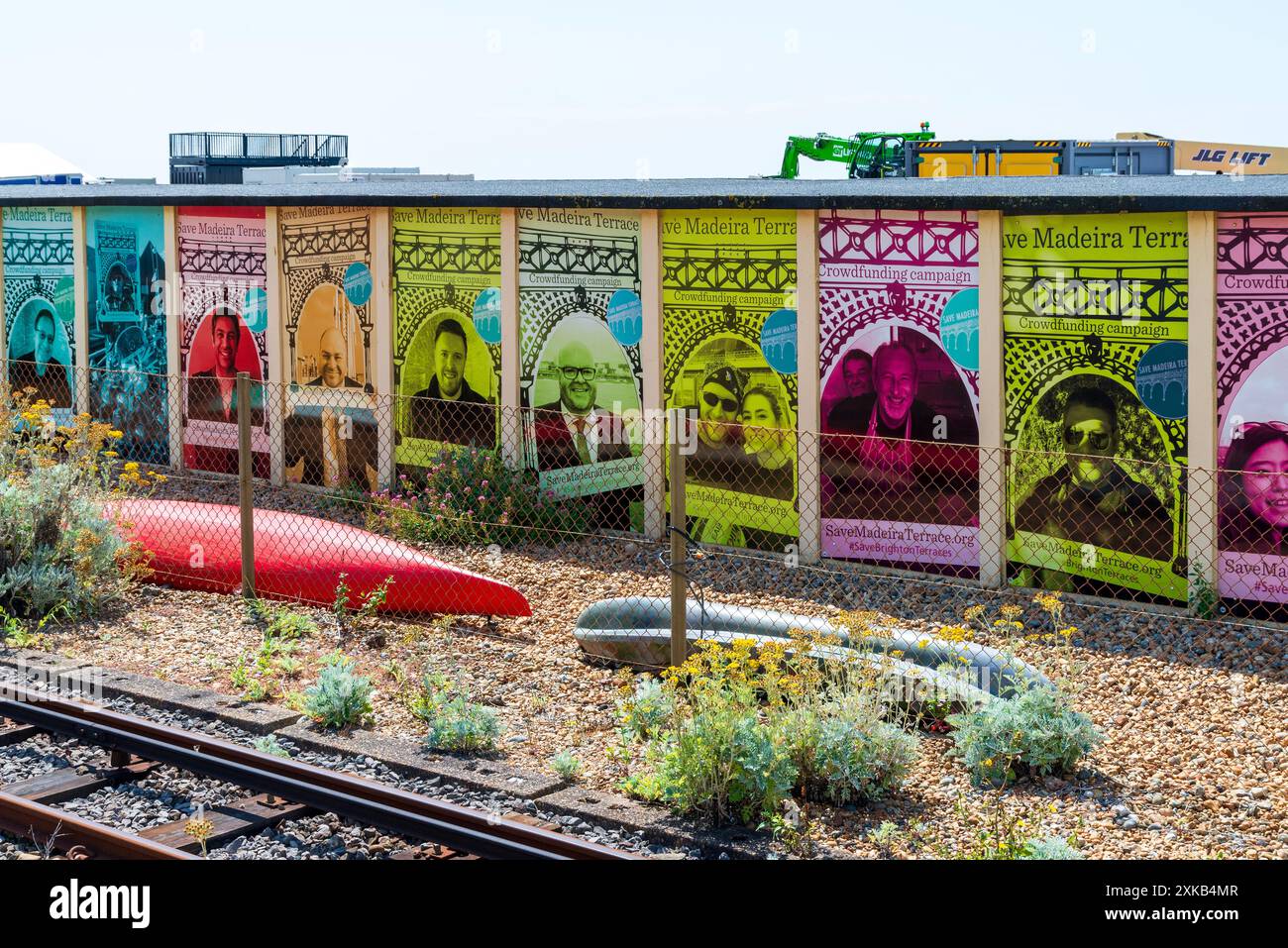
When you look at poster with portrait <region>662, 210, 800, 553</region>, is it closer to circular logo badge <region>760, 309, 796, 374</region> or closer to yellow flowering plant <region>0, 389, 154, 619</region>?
circular logo badge <region>760, 309, 796, 374</region>

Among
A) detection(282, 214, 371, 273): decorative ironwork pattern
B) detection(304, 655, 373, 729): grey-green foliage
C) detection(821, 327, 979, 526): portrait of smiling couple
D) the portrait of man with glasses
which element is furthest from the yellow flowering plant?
detection(821, 327, 979, 526): portrait of smiling couple

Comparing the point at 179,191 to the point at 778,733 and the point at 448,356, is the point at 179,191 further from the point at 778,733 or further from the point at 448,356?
the point at 778,733

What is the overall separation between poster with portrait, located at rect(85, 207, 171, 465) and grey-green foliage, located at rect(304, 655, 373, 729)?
8.97m

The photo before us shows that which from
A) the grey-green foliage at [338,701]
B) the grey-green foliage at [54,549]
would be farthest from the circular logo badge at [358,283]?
the grey-green foliage at [338,701]

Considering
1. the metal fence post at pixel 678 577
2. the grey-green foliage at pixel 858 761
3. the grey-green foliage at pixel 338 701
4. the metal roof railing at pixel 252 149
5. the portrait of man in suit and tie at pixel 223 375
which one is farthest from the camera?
the metal roof railing at pixel 252 149

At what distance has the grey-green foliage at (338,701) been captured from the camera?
27.4 ft

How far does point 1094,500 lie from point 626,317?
163 inches

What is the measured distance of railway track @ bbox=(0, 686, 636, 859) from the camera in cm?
661

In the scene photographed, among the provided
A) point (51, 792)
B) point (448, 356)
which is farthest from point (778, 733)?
point (448, 356)

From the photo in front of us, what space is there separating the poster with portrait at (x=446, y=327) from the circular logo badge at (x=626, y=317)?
1.25 metres

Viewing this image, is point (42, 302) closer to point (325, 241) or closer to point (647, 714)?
point (325, 241)

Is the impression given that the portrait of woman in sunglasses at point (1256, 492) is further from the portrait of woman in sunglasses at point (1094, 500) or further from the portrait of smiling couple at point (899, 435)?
the portrait of smiling couple at point (899, 435)

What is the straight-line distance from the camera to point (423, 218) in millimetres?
14352

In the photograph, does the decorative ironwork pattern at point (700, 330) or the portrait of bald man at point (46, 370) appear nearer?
the decorative ironwork pattern at point (700, 330)
